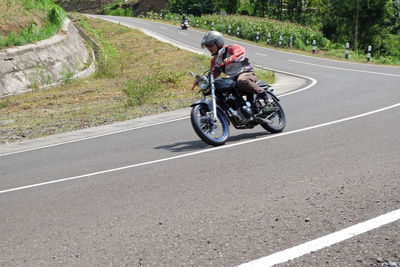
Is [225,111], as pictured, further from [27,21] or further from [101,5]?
[101,5]

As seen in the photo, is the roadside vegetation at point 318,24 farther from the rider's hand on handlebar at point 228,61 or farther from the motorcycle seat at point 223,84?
the rider's hand on handlebar at point 228,61

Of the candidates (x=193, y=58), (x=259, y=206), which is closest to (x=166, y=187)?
(x=259, y=206)

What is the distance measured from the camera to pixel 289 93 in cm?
1445

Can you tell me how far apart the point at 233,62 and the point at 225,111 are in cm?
81

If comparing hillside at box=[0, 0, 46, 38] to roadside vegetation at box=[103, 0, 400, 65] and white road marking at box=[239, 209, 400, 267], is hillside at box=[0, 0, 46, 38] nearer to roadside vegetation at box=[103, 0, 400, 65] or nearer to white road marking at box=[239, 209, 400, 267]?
roadside vegetation at box=[103, 0, 400, 65]

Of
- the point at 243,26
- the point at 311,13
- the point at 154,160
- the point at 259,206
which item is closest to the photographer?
the point at 259,206

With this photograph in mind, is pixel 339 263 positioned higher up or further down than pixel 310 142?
higher up

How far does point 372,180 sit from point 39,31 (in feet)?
67.4

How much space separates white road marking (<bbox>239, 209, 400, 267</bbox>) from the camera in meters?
3.42

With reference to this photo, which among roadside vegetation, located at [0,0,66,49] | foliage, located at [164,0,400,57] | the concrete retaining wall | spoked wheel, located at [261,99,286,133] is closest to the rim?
spoked wheel, located at [261,99,286,133]

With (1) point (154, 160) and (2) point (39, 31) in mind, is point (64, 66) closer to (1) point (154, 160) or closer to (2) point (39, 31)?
(2) point (39, 31)

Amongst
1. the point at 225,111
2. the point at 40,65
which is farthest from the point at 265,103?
the point at 40,65

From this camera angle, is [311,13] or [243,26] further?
[311,13]

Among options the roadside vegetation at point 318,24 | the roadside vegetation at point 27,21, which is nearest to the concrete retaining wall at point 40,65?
the roadside vegetation at point 27,21
